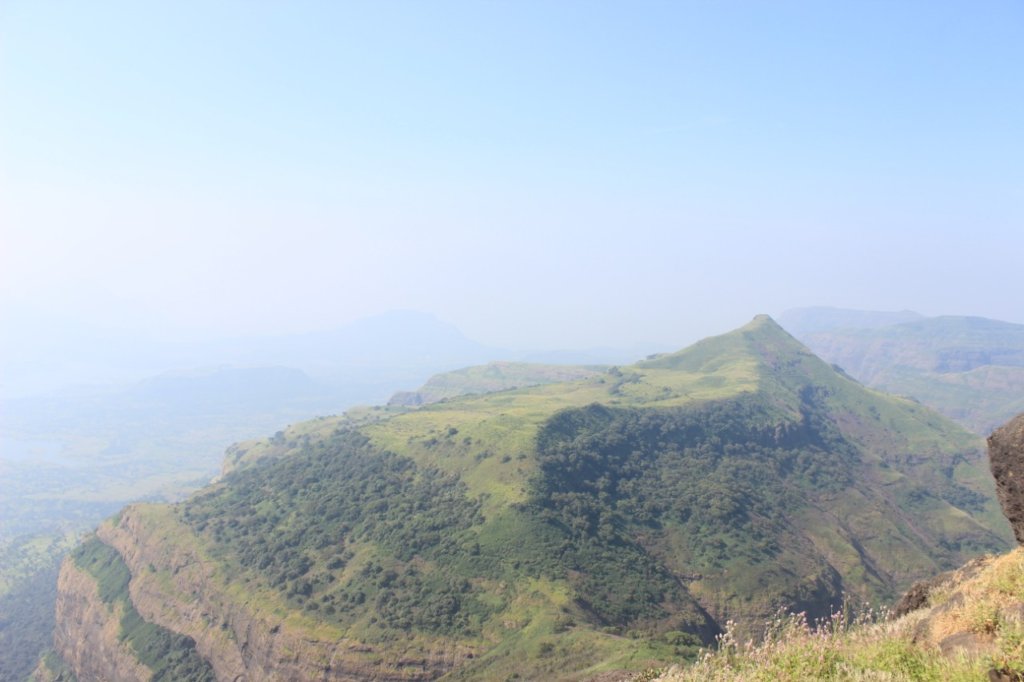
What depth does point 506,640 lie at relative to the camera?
64.9m

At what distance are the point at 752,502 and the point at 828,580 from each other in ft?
72.5

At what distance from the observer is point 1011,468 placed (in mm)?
15617

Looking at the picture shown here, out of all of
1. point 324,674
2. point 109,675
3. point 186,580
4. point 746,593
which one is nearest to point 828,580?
point 746,593

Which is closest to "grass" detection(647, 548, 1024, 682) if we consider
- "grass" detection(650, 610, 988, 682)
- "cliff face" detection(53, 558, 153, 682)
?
"grass" detection(650, 610, 988, 682)

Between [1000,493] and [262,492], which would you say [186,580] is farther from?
[1000,493]

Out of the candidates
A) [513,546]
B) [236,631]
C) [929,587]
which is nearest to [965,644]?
[929,587]

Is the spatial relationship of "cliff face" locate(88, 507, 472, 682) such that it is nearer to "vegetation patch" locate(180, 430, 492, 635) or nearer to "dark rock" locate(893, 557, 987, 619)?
"vegetation patch" locate(180, 430, 492, 635)

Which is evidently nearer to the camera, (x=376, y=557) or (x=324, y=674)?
(x=324, y=674)

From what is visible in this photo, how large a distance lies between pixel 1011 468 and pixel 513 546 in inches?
2829

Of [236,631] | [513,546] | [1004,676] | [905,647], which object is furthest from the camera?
[513,546]

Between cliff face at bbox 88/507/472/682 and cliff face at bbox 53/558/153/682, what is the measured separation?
5043 millimetres

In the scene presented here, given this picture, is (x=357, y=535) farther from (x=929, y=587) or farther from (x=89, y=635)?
(x=929, y=587)

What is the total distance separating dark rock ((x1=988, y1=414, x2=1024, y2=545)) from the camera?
1532 centimetres

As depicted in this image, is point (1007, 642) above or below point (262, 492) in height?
above
